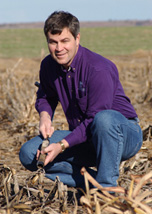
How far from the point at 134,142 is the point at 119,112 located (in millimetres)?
277

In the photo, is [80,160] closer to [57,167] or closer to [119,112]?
[57,167]

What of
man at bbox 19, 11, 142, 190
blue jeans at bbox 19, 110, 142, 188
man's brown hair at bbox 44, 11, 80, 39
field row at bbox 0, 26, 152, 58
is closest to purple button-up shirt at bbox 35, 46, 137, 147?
man at bbox 19, 11, 142, 190

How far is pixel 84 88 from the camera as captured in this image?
3.13m

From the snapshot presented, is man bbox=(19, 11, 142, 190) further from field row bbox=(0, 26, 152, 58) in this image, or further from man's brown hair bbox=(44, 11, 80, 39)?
field row bbox=(0, 26, 152, 58)

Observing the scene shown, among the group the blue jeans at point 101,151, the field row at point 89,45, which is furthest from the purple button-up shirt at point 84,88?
the field row at point 89,45

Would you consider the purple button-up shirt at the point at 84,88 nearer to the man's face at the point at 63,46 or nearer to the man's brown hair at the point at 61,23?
the man's face at the point at 63,46

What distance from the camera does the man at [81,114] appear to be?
9.62 ft

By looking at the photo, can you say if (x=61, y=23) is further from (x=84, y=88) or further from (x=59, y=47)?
(x=84, y=88)

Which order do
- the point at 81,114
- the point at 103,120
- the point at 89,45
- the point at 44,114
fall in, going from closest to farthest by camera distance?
the point at 103,120
the point at 81,114
the point at 44,114
the point at 89,45

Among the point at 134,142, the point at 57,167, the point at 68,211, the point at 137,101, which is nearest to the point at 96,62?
the point at 134,142

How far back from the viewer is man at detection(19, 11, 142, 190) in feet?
9.62

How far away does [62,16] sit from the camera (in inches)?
122

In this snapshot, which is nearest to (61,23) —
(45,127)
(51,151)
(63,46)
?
(63,46)

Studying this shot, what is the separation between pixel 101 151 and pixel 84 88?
0.54 m
